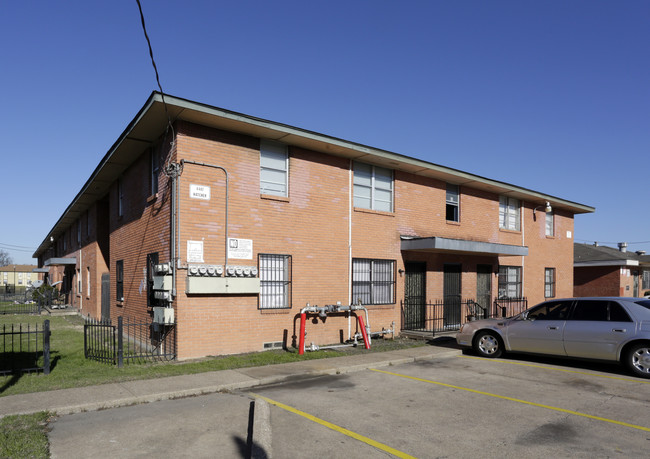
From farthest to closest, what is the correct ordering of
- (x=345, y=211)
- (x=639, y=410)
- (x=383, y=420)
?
1. (x=345, y=211)
2. (x=639, y=410)
3. (x=383, y=420)

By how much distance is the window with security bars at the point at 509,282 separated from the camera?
784 inches

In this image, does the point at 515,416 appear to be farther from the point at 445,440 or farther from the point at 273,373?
the point at 273,373

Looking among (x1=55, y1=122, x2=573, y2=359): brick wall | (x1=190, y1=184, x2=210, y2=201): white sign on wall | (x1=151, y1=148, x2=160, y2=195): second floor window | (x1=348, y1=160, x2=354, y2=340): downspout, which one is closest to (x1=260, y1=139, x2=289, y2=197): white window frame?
(x1=55, y1=122, x2=573, y2=359): brick wall

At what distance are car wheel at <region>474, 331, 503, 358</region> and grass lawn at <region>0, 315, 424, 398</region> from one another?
196 cm

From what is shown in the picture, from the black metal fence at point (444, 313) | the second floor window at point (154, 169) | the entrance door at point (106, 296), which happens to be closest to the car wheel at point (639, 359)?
the black metal fence at point (444, 313)

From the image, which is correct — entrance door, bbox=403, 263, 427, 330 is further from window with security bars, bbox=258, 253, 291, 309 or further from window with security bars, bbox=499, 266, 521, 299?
window with security bars, bbox=499, 266, 521, 299

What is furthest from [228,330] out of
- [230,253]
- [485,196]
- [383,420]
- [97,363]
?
[485,196]

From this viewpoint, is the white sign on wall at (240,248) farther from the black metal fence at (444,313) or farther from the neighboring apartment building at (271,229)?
the black metal fence at (444,313)

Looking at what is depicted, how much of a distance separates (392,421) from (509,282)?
15389 millimetres

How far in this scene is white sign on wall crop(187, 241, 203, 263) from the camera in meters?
11.1

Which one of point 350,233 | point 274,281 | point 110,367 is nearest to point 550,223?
point 350,233

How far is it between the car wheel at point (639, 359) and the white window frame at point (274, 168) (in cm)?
879

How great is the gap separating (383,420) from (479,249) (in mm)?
10923

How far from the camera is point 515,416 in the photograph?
6.88 metres
